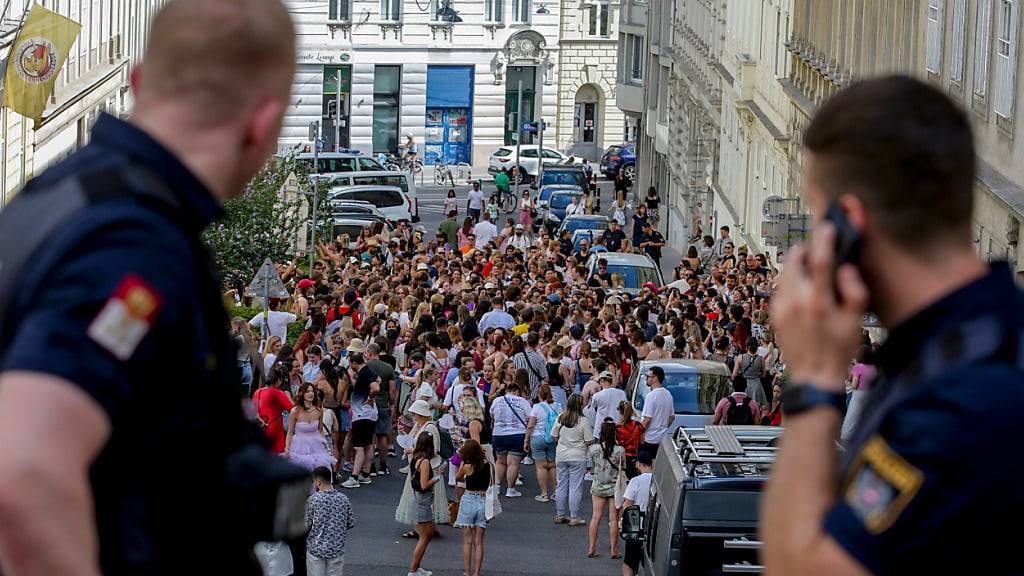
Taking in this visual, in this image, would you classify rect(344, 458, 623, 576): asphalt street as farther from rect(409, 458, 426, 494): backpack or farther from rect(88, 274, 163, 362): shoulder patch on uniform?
rect(88, 274, 163, 362): shoulder patch on uniform

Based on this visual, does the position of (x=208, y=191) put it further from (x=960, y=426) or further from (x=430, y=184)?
(x=430, y=184)

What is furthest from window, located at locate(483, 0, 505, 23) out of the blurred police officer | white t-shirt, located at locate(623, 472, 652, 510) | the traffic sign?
the blurred police officer

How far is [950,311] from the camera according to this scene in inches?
106

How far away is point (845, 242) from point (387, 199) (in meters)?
52.0

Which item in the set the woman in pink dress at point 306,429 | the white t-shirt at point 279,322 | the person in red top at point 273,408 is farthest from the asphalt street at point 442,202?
the woman in pink dress at point 306,429

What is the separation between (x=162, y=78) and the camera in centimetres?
274

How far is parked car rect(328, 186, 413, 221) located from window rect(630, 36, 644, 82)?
17778 mm

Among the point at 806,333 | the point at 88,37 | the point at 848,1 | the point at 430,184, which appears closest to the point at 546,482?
the point at 848,1

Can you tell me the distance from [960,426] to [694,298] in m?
28.3

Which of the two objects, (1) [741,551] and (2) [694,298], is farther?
(2) [694,298]

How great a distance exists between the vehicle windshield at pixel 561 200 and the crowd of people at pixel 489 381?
26.1m

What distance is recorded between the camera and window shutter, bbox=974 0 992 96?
23.0m

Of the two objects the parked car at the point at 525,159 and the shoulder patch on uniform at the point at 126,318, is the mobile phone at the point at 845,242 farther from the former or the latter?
the parked car at the point at 525,159

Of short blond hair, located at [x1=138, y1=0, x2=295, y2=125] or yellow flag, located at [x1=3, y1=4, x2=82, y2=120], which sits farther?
yellow flag, located at [x1=3, y1=4, x2=82, y2=120]
